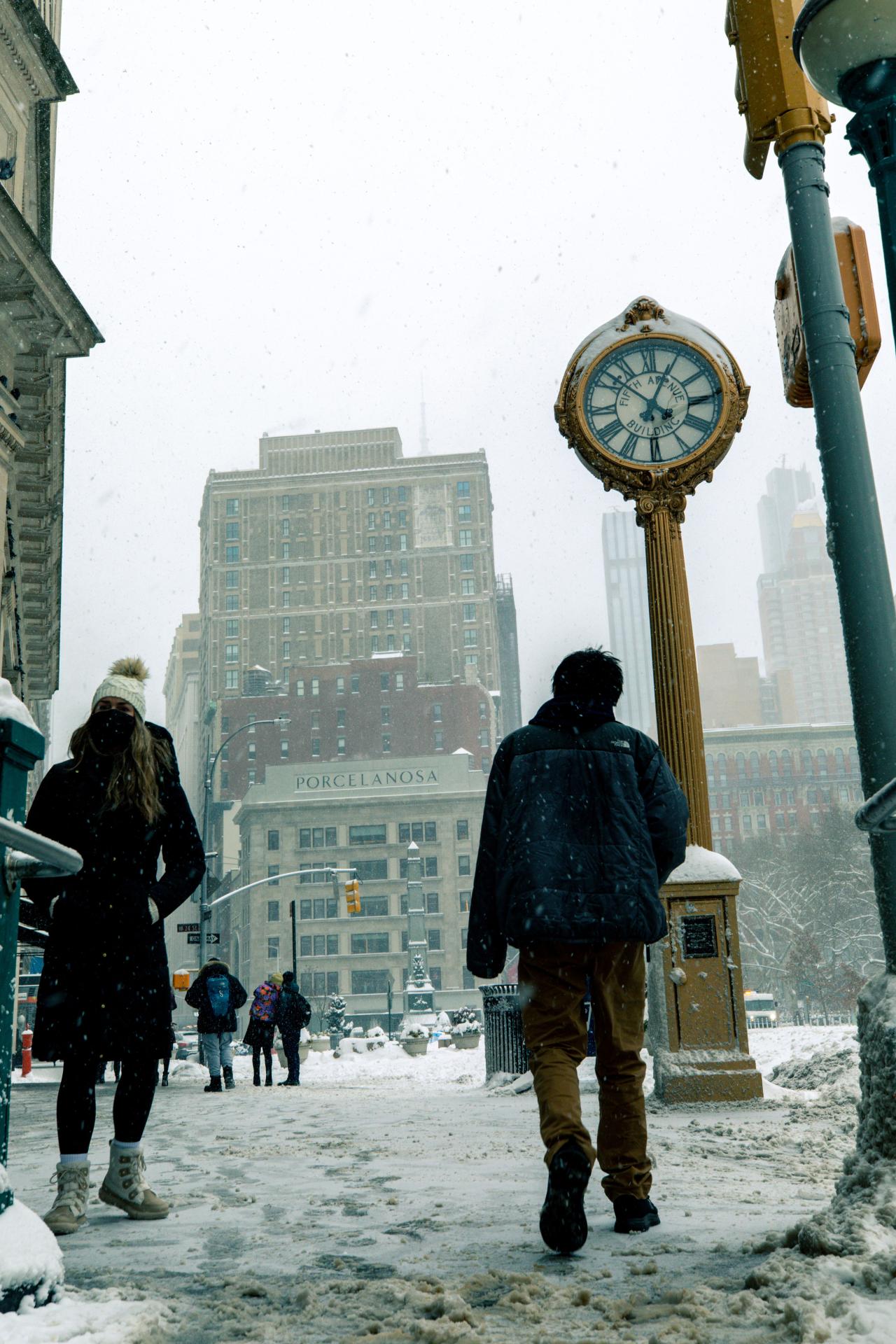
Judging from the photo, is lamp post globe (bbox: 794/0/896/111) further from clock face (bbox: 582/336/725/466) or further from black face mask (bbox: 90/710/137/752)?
clock face (bbox: 582/336/725/466)

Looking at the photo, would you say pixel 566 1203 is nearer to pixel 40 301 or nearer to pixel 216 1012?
pixel 216 1012

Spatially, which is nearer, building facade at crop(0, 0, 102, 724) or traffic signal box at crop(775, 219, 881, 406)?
traffic signal box at crop(775, 219, 881, 406)

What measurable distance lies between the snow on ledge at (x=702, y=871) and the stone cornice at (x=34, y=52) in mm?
13879

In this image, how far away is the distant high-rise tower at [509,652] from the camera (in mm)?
160500

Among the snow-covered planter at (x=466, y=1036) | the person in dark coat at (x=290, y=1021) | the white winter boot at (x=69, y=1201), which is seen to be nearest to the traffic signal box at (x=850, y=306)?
the white winter boot at (x=69, y=1201)

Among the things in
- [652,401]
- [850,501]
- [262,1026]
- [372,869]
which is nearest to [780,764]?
[372,869]

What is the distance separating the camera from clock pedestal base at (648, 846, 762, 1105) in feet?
28.4

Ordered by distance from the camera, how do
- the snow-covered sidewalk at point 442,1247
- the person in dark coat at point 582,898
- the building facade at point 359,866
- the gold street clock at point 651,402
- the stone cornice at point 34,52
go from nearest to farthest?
the snow-covered sidewalk at point 442,1247 → the person in dark coat at point 582,898 → the gold street clock at point 651,402 → the stone cornice at point 34,52 → the building facade at point 359,866

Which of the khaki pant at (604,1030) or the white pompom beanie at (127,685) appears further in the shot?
the white pompom beanie at (127,685)

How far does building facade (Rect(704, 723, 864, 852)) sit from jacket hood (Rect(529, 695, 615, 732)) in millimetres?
93891

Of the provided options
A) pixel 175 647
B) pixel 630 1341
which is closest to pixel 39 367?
pixel 630 1341

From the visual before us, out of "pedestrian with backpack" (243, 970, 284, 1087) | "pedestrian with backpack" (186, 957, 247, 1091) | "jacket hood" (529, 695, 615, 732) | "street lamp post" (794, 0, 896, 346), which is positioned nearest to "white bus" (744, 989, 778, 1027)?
"pedestrian with backpack" (243, 970, 284, 1087)

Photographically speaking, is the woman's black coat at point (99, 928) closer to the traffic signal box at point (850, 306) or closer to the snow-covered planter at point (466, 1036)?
the traffic signal box at point (850, 306)

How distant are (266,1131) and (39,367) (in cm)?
1379
